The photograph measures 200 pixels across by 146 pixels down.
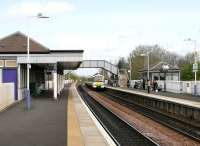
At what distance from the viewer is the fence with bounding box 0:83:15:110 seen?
2741 cm

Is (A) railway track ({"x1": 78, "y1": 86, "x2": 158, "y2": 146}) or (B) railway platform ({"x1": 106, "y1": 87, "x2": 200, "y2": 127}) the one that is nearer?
(A) railway track ({"x1": 78, "y1": 86, "x2": 158, "y2": 146})

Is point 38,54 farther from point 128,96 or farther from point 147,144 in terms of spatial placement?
point 147,144

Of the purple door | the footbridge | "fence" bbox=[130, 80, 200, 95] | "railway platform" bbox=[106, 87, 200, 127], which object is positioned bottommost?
"railway platform" bbox=[106, 87, 200, 127]

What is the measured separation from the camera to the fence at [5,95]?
2741 centimetres

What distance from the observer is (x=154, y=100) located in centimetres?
3588

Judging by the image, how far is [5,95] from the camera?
2895 centimetres

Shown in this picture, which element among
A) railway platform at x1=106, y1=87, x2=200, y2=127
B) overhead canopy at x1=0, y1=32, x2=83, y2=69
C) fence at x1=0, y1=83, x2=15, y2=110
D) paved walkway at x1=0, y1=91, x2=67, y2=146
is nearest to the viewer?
paved walkway at x1=0, y1=91, x2=67, y2=146

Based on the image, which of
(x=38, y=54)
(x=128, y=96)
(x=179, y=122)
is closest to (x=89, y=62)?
(x=128, y=96)

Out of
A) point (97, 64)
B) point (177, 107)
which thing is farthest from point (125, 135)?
point (97, 64)

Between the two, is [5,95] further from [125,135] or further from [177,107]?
[125,135]

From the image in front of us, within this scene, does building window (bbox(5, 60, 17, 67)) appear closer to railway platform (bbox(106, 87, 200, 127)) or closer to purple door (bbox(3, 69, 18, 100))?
purple door (bbox(3, 69, 18, 100))

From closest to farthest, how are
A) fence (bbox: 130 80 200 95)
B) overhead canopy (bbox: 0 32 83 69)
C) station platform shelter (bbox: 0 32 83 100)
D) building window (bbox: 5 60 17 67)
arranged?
station platform shelter (bbox: 0 32 83 100) → building window (bbox: 5 60 17 67) → overhead canopy (bbox: 0 32 83 69) → fence (bbox: 130 80 200 95)

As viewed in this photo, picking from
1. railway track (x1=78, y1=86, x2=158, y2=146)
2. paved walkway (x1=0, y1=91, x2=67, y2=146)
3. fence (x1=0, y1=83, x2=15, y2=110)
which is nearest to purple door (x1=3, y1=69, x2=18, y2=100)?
fence (x1=0, y1=83, x2=15, y2=110)

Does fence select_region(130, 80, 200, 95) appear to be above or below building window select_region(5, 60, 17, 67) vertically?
below
